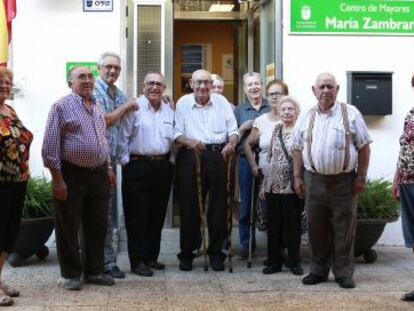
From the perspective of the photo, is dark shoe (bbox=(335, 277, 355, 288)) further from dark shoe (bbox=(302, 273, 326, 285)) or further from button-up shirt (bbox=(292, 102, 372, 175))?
button-up shirt (bbox=(292, 102, 372, 175))

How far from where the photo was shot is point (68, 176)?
5.71 metres

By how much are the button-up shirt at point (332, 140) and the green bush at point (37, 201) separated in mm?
2482

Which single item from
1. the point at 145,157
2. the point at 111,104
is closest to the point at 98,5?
the point at 111,104

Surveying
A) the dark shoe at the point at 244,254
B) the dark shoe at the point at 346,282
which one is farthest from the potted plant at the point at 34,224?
the dark shoe at the point at 346,282

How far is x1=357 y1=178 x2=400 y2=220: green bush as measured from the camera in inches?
A: 275

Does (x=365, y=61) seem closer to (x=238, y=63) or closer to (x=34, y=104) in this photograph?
(x=238, y=63)

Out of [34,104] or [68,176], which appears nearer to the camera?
[68,176]

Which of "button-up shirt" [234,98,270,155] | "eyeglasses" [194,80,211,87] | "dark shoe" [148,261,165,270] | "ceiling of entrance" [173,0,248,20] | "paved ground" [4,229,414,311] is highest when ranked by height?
"ceiling of entrance" [173,0,248,20]

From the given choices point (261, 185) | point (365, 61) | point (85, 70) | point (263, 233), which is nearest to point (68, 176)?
point (85, 70)

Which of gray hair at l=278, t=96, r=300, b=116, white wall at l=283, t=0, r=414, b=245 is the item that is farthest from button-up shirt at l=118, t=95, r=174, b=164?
white wall at l=283, t=0, r=414, b=245

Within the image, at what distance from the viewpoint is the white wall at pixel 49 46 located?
747cm

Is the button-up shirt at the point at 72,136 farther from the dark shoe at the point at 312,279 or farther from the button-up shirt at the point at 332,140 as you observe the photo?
the dark shoe at the point at 312,279

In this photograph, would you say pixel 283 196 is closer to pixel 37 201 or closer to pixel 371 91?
pixel 371 91

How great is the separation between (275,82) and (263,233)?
77.0 inches
